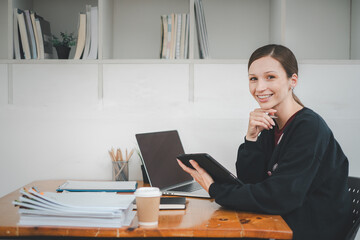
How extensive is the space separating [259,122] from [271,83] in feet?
0.56

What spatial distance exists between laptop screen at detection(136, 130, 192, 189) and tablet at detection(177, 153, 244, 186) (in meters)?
0.33

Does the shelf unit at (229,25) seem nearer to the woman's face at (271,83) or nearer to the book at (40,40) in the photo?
the book at (40,40)

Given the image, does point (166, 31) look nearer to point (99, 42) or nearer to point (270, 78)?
point (99, 42)

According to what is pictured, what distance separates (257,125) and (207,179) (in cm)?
31

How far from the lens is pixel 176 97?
2121 millimetres

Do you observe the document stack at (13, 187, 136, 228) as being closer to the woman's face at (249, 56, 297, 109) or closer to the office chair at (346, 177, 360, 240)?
the woman's face at (249, 56, 297, 109)

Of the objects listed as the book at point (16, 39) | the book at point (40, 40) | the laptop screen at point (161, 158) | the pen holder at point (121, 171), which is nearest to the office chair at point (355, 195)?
the laptop screen at point (161, 158)

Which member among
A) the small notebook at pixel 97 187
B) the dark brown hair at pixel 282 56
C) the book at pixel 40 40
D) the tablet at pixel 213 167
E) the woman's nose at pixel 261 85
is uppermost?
the book at pixel 40 40

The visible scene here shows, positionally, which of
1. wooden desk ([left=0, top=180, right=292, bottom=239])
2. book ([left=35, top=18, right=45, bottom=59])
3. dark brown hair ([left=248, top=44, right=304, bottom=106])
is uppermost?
book ([left=35, top=18, right=45, bottom=59])

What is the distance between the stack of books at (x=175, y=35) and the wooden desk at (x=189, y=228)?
108 centimetres

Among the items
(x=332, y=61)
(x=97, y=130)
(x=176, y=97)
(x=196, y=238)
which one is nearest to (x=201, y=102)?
(x=176, y=97)

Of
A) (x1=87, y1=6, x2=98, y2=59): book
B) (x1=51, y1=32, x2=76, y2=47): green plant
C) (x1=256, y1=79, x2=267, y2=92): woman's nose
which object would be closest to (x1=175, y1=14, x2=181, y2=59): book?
(x1=87, y1=6, x2=98, y2=59): book

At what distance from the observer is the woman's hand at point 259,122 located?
4.84 feet

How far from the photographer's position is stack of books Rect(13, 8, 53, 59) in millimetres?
2088
